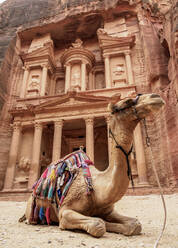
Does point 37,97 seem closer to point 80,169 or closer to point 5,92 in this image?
point 5,92

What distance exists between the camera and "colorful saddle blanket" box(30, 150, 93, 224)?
354 centimetres

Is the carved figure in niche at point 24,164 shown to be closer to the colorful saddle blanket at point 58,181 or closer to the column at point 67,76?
the column at point 67,76

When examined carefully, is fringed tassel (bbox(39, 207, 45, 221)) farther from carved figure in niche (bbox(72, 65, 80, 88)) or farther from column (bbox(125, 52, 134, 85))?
carved figure in niche (bbox(72, 65, 80, 88))

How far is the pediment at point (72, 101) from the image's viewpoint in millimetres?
15621

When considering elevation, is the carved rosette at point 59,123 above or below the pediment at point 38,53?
below

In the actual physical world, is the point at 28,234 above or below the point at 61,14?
below

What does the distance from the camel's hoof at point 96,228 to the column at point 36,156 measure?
478 inches

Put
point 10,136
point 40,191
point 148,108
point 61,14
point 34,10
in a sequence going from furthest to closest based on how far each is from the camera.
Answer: point 34,10, point 61,14, point 10,136, point 40,191, point 148,108

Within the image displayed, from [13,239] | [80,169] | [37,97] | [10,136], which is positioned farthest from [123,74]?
[13,239]

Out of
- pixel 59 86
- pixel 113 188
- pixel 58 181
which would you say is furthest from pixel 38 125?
pixel 113 188

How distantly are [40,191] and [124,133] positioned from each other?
2126 mm

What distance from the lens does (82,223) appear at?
292cm

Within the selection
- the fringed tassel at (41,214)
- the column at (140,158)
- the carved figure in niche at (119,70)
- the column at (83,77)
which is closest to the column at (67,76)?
the column at (83,77)

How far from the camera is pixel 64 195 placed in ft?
11.3
